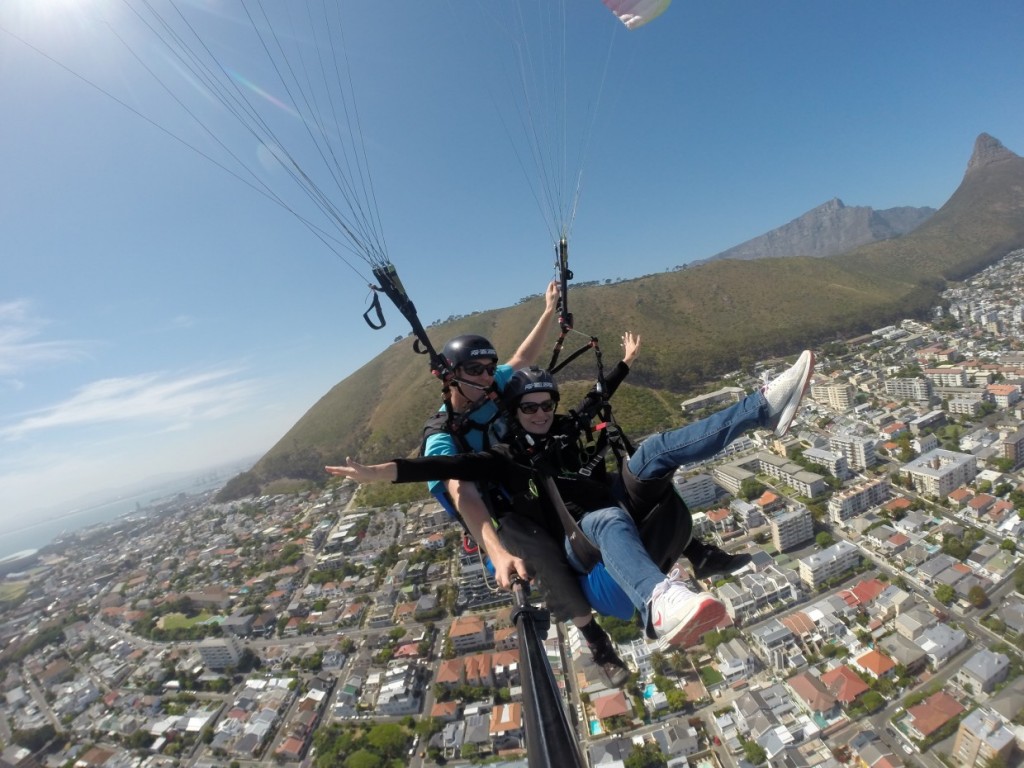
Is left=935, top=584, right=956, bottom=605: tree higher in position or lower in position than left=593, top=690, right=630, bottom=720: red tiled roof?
lower

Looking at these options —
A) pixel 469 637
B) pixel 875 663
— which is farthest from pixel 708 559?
pixel 469 637

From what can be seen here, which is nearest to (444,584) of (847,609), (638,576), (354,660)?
(354,660)

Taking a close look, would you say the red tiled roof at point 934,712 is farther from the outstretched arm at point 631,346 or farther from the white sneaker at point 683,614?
the white sneaker at point 683,614

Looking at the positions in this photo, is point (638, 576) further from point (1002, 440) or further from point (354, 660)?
point (1002, 440)

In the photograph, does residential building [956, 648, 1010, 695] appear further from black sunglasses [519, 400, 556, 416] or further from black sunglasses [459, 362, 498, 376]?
black sunglasses [459, 362, 498, 376]

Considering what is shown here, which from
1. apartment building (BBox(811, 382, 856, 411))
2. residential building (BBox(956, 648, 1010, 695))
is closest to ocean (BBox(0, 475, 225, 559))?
residential building (BBox(956, 648, 1010, 695))

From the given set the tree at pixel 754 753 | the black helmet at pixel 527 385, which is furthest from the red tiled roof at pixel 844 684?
the black helmet at pixel 527 385
